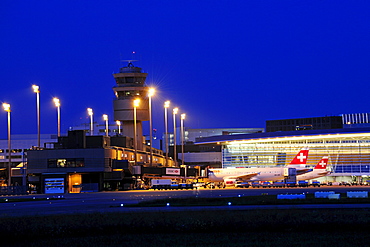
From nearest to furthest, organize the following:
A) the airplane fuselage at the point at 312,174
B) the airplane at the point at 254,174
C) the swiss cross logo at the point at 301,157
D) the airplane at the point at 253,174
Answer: the airplane at the point at 254,174 → the airplane at the point at 253,174 → the airplane fuselage at the point at 312,174 → the swiss cross logo at the point at 301,157

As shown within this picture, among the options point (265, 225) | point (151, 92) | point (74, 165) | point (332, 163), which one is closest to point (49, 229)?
point (265, 225)

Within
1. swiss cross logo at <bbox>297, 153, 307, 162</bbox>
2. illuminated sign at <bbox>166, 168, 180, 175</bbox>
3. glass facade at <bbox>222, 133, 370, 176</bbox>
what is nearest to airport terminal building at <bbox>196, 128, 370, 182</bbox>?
glass facade at <bbox>222, 133, 370, 176</bbox>

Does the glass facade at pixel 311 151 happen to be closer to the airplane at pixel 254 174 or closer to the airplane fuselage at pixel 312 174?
the airplane fuselage at pixel 312 174

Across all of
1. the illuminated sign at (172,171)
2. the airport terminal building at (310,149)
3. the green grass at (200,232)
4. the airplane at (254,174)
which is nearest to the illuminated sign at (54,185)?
the illuminated sign at (172,171)

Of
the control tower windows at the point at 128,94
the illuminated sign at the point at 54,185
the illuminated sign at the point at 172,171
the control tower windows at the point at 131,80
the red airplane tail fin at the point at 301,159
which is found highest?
the control tower windows at the point at 131,80

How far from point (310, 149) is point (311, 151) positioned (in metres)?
0.62

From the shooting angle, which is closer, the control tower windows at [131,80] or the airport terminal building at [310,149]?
the control tower windows at [131,80]

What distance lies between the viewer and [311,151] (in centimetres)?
16262

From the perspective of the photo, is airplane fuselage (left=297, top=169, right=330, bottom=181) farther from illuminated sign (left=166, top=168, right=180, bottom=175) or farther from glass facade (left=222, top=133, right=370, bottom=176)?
illuminated sign (left=166, top=168, right=180, bottom=175)

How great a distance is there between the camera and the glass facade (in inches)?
6201

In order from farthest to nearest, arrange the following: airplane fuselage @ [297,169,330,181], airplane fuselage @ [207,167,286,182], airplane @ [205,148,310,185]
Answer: airplane fuselage @ [297,169,330,181] < airplane fuselage @ [207,167,286,182] < airplane @ [205,148,310,185]

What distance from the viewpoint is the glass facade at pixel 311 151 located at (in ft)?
517

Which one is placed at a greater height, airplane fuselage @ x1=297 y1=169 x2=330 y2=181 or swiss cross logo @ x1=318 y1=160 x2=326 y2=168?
swiss cross logo @ x1=318 y1=160 x2=326 y2=168

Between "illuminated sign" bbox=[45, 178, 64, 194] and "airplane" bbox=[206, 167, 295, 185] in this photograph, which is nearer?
"illuminated sign" bbox=[45, 178, 64, 194]
